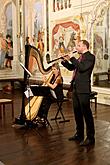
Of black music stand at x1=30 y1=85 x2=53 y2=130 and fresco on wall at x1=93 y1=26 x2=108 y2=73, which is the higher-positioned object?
fresco on wall at x1=93 y1=26 x2=108 y2=73

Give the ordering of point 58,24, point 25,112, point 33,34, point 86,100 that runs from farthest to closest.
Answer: point 33,34
point 58,24
point 25,112
point 86,100

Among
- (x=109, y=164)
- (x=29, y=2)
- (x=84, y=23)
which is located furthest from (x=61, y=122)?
(x=29, y=2)

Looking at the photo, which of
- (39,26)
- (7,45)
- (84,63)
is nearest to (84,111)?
(84,63)

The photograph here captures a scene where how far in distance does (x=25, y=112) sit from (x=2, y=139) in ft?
3.39

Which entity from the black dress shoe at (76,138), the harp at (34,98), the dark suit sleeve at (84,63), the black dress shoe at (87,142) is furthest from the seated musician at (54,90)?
the dark suit sleeve at (84,63)

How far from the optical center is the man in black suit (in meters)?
4.67

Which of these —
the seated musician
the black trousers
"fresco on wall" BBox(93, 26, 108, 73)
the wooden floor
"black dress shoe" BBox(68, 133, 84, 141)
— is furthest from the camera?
"fresco on wall" BBox(93, 26, 108, 73)

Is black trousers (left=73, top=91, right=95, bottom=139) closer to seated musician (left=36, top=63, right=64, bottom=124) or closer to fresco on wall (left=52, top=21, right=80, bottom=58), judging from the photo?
seated musician (left=36, top=63, right=64, bottom=124)

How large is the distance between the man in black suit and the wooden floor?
33cm

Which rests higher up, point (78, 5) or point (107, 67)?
point (78, 5)

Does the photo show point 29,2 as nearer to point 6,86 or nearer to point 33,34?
point 33,34

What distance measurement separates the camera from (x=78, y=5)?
Result: 32.9ft

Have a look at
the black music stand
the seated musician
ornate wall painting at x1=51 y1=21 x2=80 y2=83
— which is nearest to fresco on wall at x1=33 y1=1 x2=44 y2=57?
ornate wall painting at x1=51 y1=21 x2=80 y2=83

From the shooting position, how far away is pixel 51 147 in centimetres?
489
